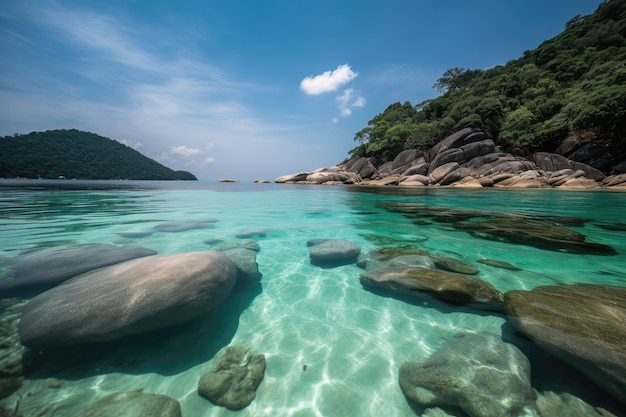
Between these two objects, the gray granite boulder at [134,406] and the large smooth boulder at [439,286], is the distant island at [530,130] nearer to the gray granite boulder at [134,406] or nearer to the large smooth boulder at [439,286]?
the large smooth boulder at [439,286]

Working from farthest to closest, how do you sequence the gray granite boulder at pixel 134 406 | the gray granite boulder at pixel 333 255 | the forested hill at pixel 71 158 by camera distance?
the forested hill at pixel 71 158 < the gray granite boulder at pixel 333 255 < the gray granite boulder at pixel 134 406

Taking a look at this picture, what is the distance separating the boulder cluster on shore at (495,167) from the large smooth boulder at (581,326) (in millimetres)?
26708

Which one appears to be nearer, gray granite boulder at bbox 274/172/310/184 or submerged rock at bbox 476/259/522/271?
submerged rock at bbox 476/259/522/271

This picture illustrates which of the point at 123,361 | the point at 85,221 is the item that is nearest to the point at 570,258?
the point at 123,361

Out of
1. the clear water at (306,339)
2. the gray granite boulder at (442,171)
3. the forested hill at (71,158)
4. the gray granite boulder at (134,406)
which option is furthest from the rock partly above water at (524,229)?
the forested hill at (71,158)

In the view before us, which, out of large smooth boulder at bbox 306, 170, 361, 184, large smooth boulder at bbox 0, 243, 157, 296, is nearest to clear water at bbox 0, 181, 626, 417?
large smooth boulder at bbox 0, 243, 157, 296

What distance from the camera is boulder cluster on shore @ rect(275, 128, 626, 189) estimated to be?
2294 centimetres

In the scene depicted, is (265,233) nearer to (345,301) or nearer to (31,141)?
(345,301)

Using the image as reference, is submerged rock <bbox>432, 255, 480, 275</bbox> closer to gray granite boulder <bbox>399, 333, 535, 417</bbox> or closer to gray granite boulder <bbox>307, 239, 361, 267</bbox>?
gray granite boulder <bbox>307, 239, 361, 267</bbox>

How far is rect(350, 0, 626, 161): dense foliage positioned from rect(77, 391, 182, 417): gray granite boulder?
3755 centimetres

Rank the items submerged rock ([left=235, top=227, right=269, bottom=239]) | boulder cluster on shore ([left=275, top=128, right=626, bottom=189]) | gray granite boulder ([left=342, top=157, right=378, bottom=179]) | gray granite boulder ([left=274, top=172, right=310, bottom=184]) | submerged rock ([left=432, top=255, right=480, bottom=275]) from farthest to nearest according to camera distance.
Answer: gray granite boulder ([left=274, top=172, right=310, bottom=184]) < gray granite boulder ([left=342, top=157, right=378, bottom=179]) < boulder cluster on shore ([left=275, top=128, right=626, bottom=189]) < submerged rock ([left=235, top=227, right=269, bottom=239]) < submerged rock ([left=432, top=255, right=480, bottom=275])

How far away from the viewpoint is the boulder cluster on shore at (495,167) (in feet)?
75.3

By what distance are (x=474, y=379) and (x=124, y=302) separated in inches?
142

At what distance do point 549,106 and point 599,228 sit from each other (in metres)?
33.9
